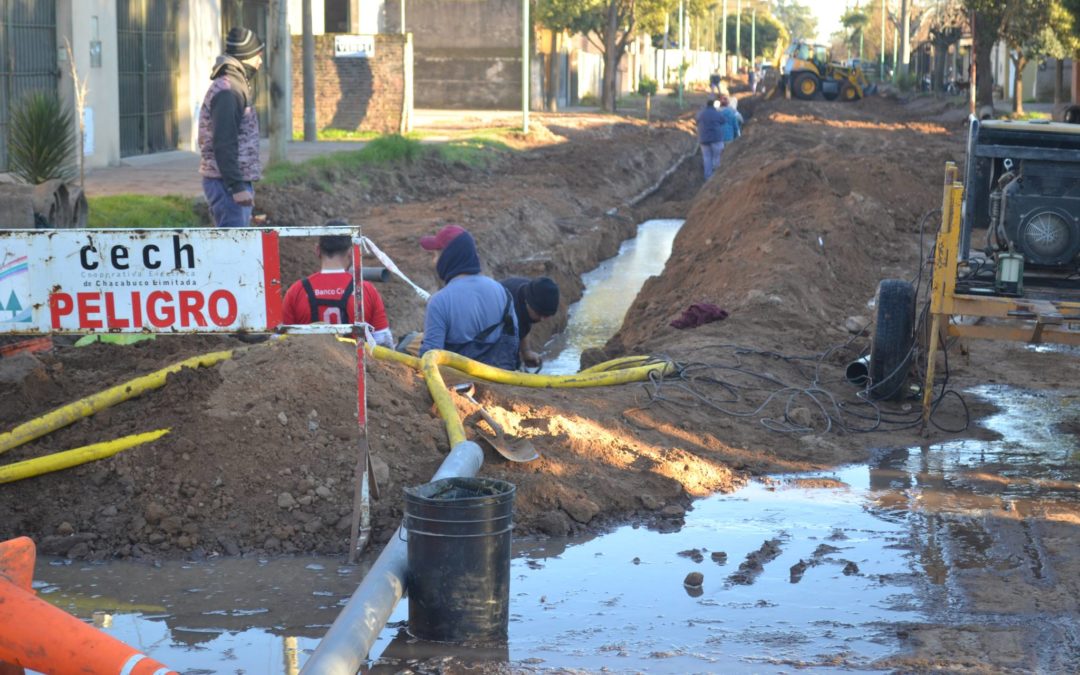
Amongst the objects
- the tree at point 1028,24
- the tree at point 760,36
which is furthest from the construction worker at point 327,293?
the tree at point 760,36

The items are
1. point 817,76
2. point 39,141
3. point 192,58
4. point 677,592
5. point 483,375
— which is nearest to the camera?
point 677,592

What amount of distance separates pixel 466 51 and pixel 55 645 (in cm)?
4543

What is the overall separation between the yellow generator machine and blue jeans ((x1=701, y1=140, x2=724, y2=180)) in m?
26.5

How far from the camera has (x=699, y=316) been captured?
11.4 m

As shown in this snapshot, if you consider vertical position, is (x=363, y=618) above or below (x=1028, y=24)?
below

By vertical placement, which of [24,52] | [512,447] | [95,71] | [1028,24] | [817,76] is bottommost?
[512,447]

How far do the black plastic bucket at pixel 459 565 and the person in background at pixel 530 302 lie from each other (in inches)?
138

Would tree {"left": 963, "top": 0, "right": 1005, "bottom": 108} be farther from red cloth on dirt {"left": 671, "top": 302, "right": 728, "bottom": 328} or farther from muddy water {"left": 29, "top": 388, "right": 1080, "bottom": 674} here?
muddy water {"left": 29, "top": 388, "right": 1080, "bottom": 674}

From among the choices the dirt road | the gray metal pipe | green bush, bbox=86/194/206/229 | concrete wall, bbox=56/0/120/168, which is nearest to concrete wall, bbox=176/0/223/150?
concrete wall, bbox=56/0/120/168

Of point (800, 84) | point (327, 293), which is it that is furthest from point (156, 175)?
point (800, 84)

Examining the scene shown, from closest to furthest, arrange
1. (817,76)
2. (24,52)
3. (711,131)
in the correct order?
(24,52) → (711,131) → (817,76)

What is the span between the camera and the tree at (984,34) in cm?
3544

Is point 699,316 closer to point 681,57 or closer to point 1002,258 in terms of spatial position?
point 1002,258

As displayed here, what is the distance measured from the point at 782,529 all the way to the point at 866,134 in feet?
89.8
